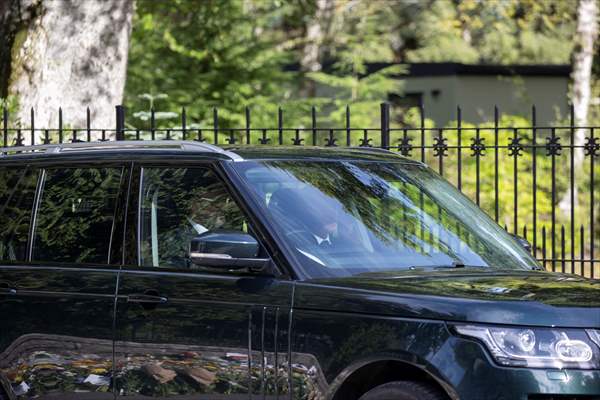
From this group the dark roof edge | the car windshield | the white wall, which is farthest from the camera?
the white wall

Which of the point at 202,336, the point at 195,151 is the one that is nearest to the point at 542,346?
the point at 202,336

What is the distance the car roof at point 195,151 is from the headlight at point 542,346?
1646 millimetres

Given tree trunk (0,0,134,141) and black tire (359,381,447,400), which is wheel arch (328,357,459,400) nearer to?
black tire (359,381,447,400)

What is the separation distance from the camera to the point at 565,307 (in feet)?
15.4

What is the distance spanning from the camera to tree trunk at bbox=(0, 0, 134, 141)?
542 inches

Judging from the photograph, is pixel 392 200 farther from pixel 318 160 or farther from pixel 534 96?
pixel 534 96

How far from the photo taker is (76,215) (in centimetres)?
614

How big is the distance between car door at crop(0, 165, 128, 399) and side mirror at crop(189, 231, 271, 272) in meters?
0.67

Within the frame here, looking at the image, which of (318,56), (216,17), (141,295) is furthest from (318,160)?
(318,56)

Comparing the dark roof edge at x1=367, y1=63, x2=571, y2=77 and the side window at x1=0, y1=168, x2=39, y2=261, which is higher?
the dark roof edge at x1=367, y1=63, x2=571, y2=77

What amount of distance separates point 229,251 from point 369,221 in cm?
76

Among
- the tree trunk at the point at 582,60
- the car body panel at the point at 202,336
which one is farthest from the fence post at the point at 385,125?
the tree trunk at the point at 582,60

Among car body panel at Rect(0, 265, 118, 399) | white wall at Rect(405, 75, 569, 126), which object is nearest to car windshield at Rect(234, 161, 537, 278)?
car body panel at Rect(0, 265, 118, 399)

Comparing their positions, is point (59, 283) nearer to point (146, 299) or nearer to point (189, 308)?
point (146, 299)
